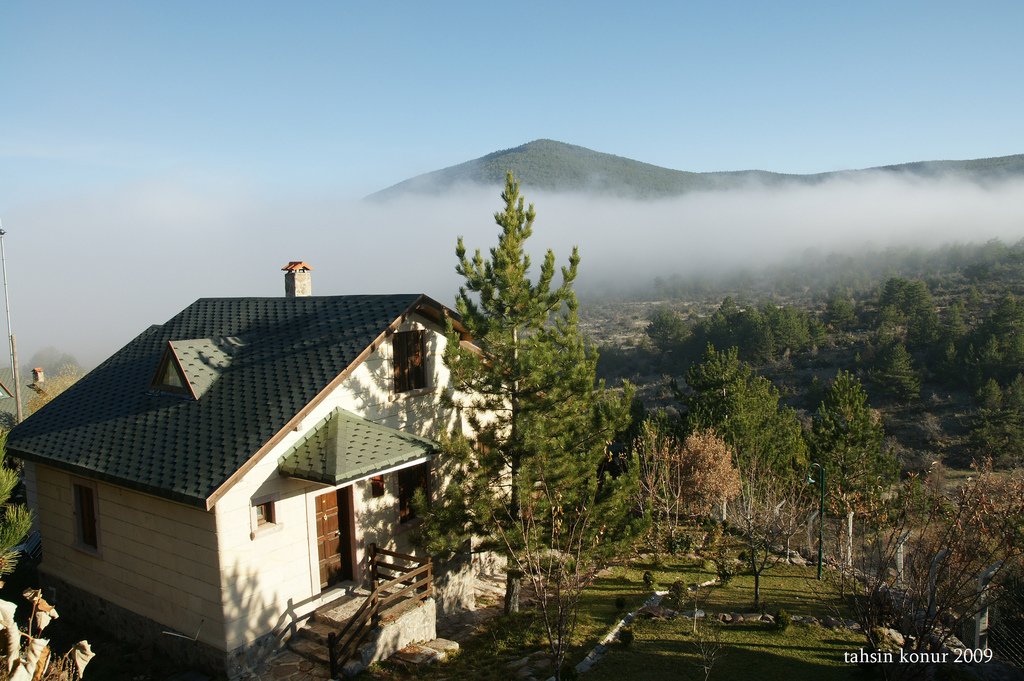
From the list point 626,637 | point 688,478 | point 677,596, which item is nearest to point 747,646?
point 626,637

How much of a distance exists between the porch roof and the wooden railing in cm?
214

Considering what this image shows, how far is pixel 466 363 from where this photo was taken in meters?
13.5

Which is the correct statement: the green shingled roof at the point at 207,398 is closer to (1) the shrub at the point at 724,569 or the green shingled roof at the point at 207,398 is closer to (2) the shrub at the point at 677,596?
(2) the shrub at the point at 677,596

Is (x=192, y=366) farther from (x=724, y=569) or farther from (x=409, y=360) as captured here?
(x=724, y=569)

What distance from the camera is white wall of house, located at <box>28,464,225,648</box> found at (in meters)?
11.7

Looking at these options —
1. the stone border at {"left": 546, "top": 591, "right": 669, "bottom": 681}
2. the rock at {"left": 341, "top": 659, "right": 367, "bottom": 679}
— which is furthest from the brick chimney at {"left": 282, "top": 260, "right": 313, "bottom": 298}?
the stone border at {"left": 546, "top": 591, "right": 669, "bottom": 681}

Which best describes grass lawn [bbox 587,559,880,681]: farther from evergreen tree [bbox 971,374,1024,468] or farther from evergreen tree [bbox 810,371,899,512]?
evergreen tree [bbox 971,374,1024,468]

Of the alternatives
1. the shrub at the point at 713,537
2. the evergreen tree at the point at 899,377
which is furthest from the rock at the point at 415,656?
the evergreen tree at the point at 899,377

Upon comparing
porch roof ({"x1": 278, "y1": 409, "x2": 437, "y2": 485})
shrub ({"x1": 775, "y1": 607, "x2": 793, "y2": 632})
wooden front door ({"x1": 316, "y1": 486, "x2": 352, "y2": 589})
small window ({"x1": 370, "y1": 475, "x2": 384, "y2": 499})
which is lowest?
shrub ({"x1": 775, "y1": 607, "x2": 793, "y2": 632})

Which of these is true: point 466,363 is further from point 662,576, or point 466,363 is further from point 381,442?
point 662,576

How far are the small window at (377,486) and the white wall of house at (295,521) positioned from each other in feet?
0.34

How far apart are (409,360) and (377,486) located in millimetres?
2758

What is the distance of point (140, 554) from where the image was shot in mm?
→ 12875

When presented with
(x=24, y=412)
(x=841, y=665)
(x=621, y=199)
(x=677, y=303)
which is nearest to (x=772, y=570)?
(x=841, y=665)
